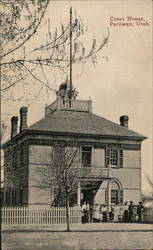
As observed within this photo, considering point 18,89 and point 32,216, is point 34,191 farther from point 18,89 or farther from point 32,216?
point 18,89

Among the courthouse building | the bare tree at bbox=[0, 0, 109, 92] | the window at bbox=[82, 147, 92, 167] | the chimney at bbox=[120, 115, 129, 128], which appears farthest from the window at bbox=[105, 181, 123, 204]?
the bare tree at bbox=[0, 0, 109, 92]

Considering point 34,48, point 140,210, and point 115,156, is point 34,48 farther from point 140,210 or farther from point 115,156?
point 140,210

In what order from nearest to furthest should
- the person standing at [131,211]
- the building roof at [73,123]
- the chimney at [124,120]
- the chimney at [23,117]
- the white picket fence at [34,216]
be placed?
the chimney at [23,117], the white picket fence at [34,216], the building roof at [73,123], the chimney at [124,120], the person standing at [131,211]

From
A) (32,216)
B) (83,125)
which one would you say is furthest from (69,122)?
(32,216)

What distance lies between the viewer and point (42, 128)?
20.4 feet

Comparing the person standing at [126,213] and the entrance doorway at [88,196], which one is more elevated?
the entrance doorway at [88,196]

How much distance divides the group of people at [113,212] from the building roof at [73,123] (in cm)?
104

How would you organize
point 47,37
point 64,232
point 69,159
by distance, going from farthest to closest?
1. point 69,159
2. point 64,232
3. point 47,37

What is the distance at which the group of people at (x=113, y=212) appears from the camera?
6566mm

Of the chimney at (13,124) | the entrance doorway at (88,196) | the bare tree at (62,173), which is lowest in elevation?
the entrance doorway at (88,196)

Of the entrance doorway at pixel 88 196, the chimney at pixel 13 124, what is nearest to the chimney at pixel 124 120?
the entrance doorway at pixel 88 196

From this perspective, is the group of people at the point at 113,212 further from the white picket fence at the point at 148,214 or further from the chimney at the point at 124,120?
the chimney at the point at 124,120

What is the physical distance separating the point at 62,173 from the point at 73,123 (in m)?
0.69

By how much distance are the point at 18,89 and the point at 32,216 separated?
1.83m
